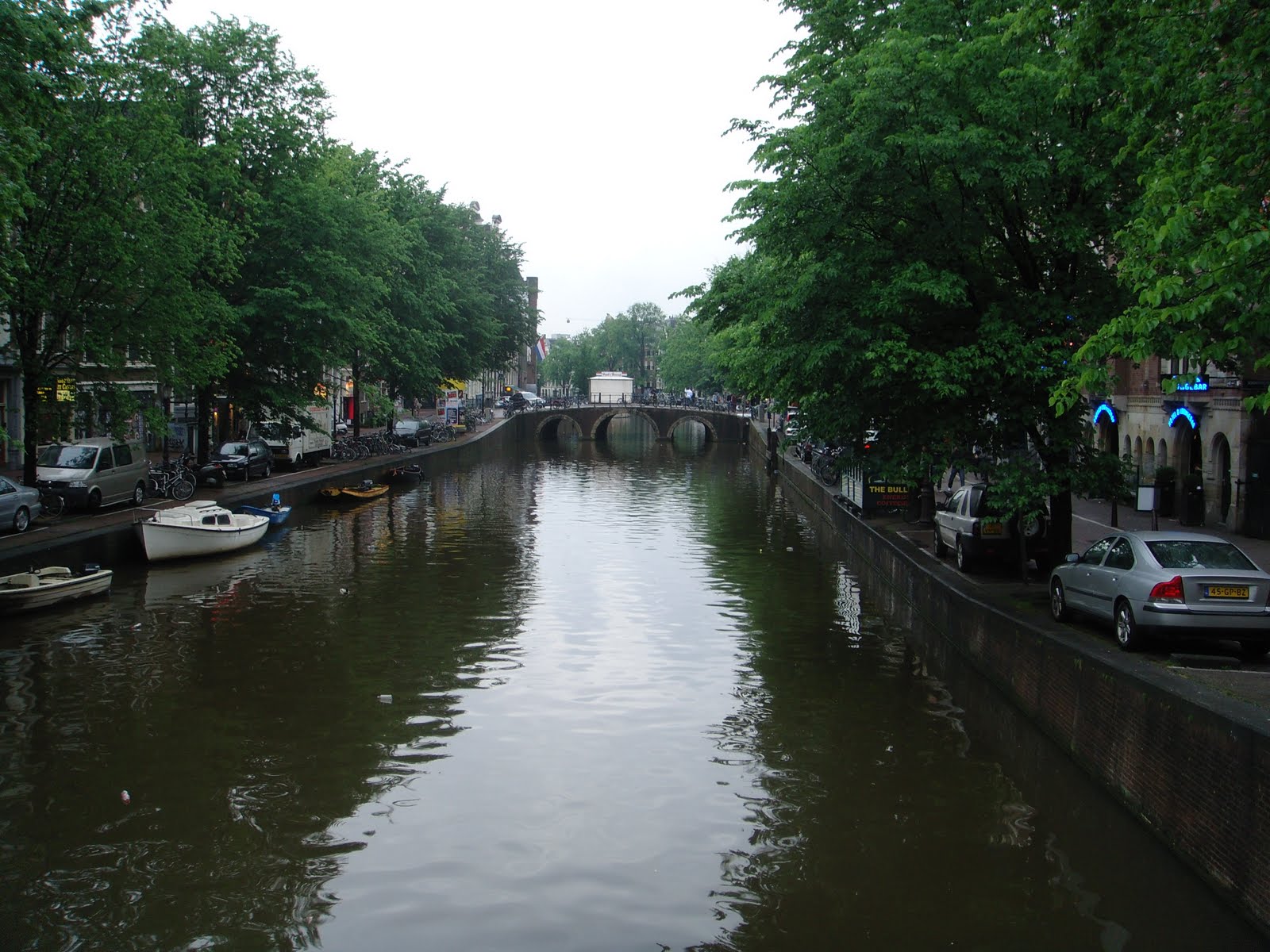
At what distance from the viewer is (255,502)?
110 ft

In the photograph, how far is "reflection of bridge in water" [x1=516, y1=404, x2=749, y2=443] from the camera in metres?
91.7

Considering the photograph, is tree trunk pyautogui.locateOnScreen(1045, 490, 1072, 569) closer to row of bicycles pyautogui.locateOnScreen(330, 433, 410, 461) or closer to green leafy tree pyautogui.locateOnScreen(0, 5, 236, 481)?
green leafy tree pyautogui.locateOnScreen(0, 5, 236, 481)

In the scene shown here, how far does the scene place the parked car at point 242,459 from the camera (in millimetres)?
37438

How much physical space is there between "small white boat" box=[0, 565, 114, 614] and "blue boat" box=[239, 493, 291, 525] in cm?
921

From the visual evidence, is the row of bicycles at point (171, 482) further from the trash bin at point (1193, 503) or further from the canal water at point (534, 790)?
the trash bin at point (1193, 503)

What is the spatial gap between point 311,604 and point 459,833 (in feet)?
39.1

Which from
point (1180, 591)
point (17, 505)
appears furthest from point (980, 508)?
point (17, 505)

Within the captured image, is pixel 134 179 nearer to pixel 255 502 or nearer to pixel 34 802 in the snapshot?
pixel 255 502

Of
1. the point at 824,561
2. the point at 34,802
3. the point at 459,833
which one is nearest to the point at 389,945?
the point at 459,833

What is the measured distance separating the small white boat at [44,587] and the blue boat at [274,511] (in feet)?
30.2

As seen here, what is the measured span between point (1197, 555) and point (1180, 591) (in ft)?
2.45

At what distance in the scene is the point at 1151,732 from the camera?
1010 centimetres

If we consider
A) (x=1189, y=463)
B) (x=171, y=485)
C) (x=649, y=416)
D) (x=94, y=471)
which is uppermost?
(x=649, y=416)

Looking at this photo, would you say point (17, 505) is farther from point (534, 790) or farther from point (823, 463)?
point (823, 463)
